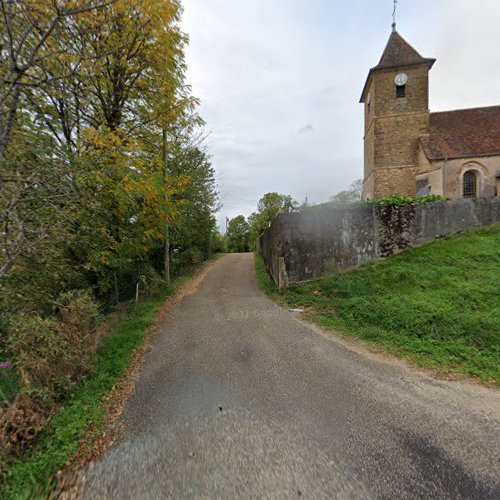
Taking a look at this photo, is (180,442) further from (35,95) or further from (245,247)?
(245,247)

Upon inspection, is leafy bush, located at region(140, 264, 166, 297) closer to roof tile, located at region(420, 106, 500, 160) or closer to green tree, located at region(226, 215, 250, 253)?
roof tile, located at region(420, 106, 500, 160)

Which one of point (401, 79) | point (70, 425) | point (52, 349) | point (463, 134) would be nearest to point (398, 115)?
point (401, 79)

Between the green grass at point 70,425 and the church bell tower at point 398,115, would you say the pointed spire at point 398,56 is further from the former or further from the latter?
the green grass at point 70,425

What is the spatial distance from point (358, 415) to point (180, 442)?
2.01m

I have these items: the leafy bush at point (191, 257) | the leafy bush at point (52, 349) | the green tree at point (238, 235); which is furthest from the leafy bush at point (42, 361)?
the green tree at point (238, 235)

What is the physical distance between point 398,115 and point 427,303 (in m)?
18.4

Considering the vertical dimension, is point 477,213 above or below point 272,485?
above

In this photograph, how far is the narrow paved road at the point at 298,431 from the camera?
2031mm

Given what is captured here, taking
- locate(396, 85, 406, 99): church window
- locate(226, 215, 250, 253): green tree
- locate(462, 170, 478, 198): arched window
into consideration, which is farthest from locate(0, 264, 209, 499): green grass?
locate(226, 215, 250, 253): green tree

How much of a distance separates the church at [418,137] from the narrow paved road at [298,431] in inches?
680

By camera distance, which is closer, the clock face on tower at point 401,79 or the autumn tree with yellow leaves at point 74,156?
the autumn tree with yellow leaves at point 74,156

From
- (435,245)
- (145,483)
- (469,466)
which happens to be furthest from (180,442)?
(435,245)

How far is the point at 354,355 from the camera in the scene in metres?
4.20

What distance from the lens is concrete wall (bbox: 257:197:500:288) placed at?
785 centimetres
